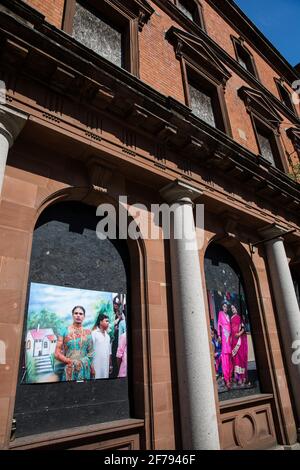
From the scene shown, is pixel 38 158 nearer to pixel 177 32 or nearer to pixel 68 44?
pixel 68 44

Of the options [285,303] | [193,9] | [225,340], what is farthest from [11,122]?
[193,9]

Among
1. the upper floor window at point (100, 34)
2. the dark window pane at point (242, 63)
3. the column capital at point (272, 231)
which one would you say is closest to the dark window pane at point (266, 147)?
the column capital at point (272, 231)

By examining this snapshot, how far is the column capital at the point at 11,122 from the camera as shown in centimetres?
386

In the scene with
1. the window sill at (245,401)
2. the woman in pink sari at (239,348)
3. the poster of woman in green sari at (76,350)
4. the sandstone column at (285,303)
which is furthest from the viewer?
the sandstone column at (285,303)

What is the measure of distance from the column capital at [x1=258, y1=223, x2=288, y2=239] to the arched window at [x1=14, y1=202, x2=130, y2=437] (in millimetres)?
4640

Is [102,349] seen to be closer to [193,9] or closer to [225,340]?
[225,340]

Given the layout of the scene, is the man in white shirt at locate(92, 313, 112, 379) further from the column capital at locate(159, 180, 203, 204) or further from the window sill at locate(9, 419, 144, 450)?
the column capital at locate(159, 180, 203, 204)

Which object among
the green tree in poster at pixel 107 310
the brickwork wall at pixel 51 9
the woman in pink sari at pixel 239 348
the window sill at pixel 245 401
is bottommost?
the window sill at pixel 245 401

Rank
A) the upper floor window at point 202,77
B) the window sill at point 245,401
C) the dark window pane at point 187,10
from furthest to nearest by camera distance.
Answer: the dark window pane at point 187,10 < the upper floor window at point 202,77 < the window sill at point 245,401

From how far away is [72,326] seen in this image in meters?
4.35

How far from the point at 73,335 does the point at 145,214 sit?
8.59ft

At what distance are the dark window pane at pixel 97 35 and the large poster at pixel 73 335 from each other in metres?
5.40

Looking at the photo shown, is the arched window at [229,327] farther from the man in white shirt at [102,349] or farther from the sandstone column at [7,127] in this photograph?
the sandstone column at [7,127]

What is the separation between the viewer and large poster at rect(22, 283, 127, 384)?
3934 millimetres
